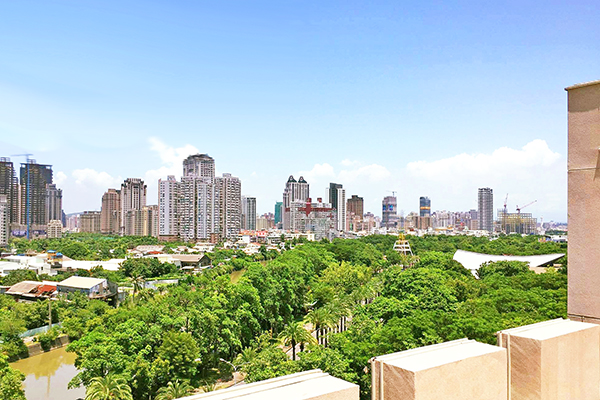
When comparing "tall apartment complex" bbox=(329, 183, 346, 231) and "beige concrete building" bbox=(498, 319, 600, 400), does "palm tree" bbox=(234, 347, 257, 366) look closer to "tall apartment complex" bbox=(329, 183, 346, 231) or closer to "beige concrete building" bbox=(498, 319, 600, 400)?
"beige concrete building" bbox=(498, 319, 600, 400)

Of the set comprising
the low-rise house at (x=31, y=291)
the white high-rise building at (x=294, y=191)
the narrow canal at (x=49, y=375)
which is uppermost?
the white high-rise building at (x=294, y=191)

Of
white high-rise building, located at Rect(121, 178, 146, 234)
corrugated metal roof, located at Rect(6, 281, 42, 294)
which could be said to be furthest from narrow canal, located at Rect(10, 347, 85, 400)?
white high-rise building, located at Rect(121, 178, 146, 234)

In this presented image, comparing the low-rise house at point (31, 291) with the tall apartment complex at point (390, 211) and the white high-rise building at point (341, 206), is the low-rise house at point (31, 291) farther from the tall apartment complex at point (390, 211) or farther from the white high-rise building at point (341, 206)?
the tall apartment complex at point (390, 211)

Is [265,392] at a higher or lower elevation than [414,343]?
higher

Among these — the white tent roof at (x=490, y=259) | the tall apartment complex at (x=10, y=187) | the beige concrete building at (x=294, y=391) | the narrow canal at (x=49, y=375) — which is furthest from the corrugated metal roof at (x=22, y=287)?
the tall apartment complex at (x=10, y=187)

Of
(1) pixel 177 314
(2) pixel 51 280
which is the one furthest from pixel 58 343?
(2) pixel 51 280

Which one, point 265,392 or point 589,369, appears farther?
point 589,369

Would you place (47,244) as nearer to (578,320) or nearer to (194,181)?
(194,181)
